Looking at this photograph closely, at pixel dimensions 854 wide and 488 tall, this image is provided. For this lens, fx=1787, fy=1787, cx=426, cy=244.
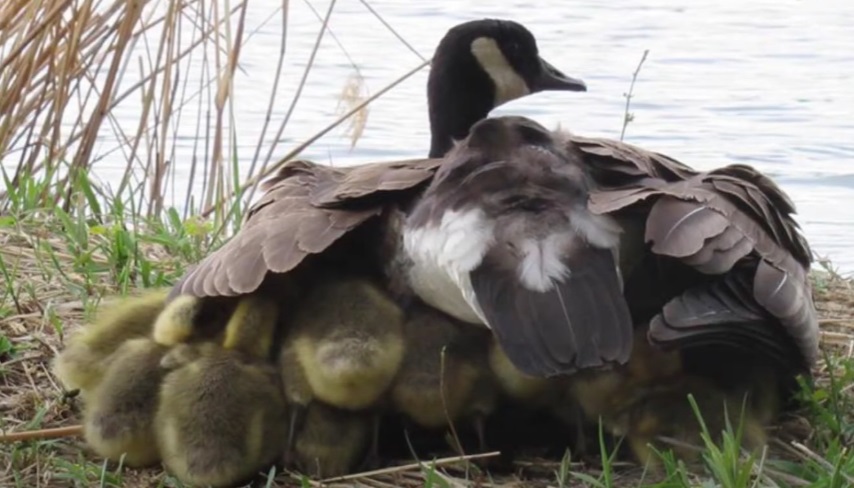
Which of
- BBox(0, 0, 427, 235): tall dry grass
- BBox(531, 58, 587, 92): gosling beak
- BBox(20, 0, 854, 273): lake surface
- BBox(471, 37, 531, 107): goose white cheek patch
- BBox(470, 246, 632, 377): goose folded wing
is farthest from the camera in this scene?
BBox(20, 0, 854, 273): lake surface

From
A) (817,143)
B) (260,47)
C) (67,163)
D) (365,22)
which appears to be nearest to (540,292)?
(67,163)

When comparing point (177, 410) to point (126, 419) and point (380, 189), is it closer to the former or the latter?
point (126, 419)

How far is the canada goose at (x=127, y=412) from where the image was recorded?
336 cm

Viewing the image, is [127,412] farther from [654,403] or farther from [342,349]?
[654,403]

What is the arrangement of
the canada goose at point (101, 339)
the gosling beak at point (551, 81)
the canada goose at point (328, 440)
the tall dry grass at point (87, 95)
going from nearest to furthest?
the canada goose at point (328, 440), the canada goose at point (101, 339), the gosling beak at point (551, 81), the tall dry grass at point (87, 95)

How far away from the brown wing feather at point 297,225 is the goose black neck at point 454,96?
912mm

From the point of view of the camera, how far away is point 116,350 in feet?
11.8

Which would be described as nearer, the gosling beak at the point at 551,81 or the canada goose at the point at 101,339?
the canada goose at the point at 101,339

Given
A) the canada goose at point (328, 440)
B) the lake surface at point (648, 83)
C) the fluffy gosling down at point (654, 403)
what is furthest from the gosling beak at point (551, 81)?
the lake surface at point (648, 83)

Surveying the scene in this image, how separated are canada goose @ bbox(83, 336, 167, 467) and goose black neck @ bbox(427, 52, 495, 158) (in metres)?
1.47

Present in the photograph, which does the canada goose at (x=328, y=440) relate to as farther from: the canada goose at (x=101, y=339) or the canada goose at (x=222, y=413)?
the canada goose at (x=101, y=339)

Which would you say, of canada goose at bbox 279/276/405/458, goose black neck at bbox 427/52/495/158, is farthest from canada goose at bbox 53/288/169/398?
goose black neck at bbox 427/52/495/158

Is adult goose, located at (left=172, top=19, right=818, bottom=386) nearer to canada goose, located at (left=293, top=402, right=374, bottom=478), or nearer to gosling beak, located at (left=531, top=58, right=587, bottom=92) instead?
canada goose, located at (left=293, top=402, right=374, bottom=478)

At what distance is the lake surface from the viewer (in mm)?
8023
